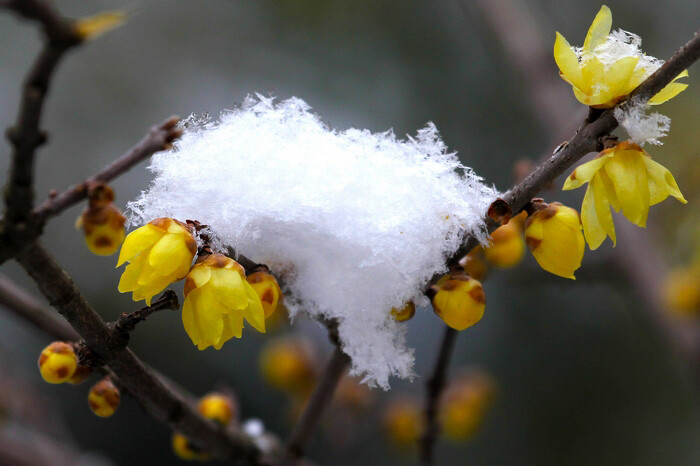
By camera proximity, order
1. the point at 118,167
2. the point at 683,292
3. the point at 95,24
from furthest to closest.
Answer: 1. the point at 683,292
2. the point at 118,167
3. the point at 95,24

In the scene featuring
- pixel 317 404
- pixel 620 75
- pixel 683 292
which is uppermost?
pixel 683 292

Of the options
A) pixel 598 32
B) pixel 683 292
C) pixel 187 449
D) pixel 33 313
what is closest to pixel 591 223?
pixel 598 32

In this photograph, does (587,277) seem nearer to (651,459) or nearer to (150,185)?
(150,185)

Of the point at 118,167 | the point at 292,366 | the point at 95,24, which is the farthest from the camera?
the point at 292,366

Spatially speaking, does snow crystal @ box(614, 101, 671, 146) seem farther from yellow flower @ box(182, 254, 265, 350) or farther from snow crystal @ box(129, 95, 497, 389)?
yellow flower @ box(182, 254, 265, 350)

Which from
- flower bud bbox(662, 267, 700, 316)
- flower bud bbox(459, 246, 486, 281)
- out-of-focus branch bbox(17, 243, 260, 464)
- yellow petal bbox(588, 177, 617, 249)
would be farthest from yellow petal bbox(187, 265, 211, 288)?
flower bud bbox(662, 267, 700, 316)

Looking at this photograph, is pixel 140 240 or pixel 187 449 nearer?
pixel 140 240

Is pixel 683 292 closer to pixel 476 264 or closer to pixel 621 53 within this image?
pixel 476 264
